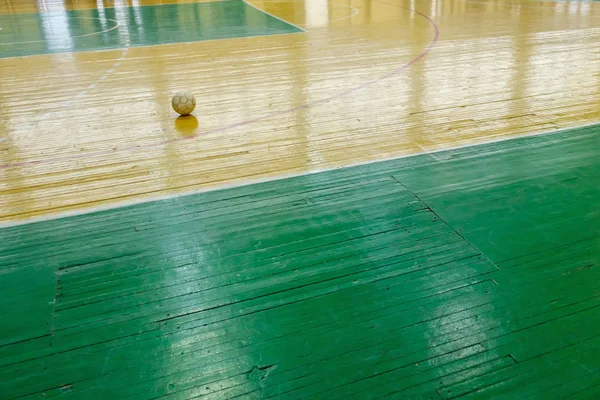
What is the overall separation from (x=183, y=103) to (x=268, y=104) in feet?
3.06

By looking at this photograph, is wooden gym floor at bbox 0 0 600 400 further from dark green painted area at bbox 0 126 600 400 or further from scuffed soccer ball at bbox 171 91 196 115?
scuffed soccer ball at bbox 171 91 196 115

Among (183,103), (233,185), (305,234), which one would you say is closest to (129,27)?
(183,103)

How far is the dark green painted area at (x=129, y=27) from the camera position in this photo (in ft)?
31.0

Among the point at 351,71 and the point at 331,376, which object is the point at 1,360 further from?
the point at 351,71

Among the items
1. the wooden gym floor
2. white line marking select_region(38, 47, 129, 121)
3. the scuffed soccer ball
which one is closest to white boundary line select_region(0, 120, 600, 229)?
the wooden gym floor

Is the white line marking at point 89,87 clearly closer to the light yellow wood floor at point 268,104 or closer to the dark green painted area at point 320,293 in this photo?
the light yellow wood floor at point 268,104

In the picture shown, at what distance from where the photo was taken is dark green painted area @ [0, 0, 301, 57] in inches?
372

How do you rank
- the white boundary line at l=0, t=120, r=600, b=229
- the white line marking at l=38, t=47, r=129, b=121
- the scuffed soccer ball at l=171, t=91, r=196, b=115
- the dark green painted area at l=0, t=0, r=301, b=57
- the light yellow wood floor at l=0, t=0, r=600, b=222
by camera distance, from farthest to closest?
the dark green painted area at l=0, t=0, r=301, b=57 < the white line marking at l=38, t=47, r=129, b=121 < the scuffed soccer ball at l=171, t=91, r=196, b=115 < the light yellow wood floor at l=0, t=0, r=600, b=222 < the white boundary line at l=0, t=120, r=600, b=229

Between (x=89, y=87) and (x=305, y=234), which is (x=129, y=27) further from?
(x=305, y=234)

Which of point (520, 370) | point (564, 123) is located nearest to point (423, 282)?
point (520, 370)

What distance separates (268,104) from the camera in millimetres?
5754

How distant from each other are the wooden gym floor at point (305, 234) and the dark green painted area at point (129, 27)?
2.62m

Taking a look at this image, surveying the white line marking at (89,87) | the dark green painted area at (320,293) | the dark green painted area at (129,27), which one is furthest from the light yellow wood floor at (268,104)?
the dark green painted area at (129,27)

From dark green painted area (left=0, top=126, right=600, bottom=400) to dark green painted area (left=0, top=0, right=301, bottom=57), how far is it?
22.4ft
